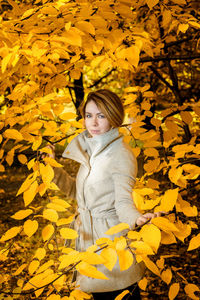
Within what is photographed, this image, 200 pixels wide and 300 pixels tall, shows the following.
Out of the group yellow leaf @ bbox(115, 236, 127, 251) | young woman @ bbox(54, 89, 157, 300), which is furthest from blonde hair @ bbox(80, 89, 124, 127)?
yellow leaf @ bbox(115, 236, 127, 251)

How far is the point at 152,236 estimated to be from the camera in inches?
39.5

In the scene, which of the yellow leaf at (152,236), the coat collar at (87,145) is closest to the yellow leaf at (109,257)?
the yellow leaf at (152,236)

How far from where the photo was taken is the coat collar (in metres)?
1.90

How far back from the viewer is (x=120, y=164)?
1.79 meters

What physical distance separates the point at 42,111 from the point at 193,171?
79 centimetres

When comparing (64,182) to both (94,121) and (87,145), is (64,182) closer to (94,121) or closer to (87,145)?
(87,145)

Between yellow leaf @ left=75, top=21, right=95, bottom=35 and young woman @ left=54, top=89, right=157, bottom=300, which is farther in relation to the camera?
young woman @ left=54, top=89, right=157, bottom=300

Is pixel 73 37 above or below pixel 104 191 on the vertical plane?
above

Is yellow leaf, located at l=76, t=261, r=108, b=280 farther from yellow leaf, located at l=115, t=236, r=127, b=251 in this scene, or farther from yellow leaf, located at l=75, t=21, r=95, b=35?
yellow leaf, located at l=75, t=21, r=95, b=35

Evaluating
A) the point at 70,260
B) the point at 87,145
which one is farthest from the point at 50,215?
the point at 87,145

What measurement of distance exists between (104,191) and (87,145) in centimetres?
38

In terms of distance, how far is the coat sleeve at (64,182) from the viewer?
2.26 meters

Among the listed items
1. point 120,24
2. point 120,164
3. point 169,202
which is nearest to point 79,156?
point 120,164

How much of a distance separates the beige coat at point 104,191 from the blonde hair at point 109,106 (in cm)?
8
